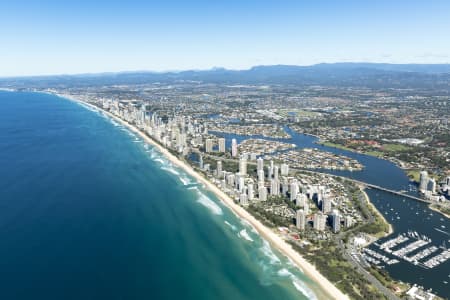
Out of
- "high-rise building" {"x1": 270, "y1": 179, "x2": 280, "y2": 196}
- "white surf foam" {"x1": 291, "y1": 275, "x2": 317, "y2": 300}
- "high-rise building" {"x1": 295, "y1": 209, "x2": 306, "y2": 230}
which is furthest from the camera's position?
"high-rise building" {"x1": 270, "y1": 179, "x2": 280, "y2": 196}

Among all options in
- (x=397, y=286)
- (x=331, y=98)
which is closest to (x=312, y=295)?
(x=397, y=286)

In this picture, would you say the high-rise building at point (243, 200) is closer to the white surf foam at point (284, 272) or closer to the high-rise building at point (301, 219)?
the high-rise building at point (301, 219)

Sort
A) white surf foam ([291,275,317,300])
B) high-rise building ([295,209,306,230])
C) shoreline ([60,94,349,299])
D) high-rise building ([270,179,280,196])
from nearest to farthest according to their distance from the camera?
white surf foam ([291,275,317,300])
shoreline ([60,94,349,299])
high-rise building ([295,209,306,230])
high-rise building ([270,179,280,196])

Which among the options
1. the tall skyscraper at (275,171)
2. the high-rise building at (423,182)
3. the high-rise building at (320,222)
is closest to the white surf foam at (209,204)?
the tall skyscraper at (275,171)

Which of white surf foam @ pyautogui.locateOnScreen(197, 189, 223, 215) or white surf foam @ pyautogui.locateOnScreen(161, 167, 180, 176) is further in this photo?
white surf foam @ pyautogui.locateOnScreen(161, 167, 180, 176)

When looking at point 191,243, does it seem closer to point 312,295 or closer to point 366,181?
point 312,295

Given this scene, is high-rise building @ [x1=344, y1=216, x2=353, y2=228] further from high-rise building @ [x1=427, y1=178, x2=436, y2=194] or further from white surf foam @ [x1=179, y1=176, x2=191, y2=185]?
white surf foam @ [x1=179, y1=176, x2=191, y2=185]

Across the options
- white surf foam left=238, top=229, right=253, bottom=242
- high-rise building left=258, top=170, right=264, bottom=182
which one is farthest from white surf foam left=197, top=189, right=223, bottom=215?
high-rise building left=258, top=170, right=264, bottom=182

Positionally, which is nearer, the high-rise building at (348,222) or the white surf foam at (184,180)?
the high-rise building at (348,222)

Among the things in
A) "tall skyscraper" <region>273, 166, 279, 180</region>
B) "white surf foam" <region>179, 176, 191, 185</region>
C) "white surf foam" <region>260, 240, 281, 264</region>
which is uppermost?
"tall skyscraper" <region>273, 166, 279, 180</region>

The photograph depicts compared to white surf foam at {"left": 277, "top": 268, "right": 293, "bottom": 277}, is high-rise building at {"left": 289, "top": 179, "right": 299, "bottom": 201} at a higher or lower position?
higher
